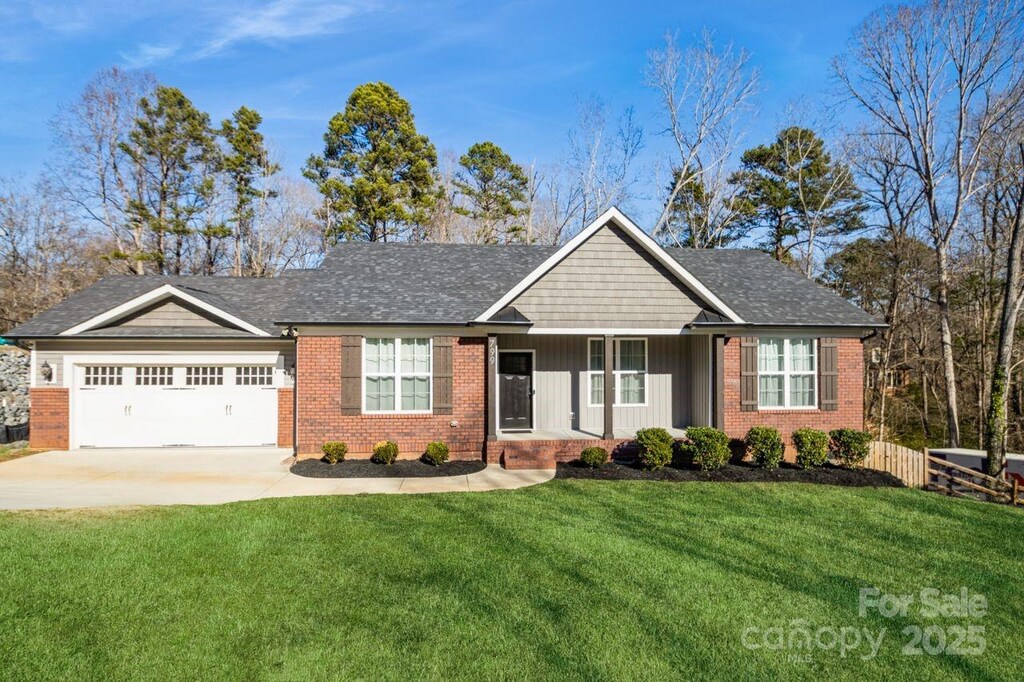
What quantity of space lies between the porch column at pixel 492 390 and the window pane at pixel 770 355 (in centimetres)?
640

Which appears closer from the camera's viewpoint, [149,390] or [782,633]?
[782,633]

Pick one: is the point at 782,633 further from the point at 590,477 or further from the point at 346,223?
the point at 346,223

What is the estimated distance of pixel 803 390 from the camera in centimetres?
1316

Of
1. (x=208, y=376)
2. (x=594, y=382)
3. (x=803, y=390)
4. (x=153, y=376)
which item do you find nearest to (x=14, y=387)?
(x=153, y=376)

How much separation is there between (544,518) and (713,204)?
2442 centimetres

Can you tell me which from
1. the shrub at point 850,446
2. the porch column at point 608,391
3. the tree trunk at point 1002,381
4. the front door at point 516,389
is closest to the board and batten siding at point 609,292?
the porch column at point 608,391

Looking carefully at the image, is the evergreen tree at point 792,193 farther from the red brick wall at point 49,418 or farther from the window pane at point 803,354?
the red brick wall at point 49,418

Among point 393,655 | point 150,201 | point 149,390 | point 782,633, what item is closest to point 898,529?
point 782,633

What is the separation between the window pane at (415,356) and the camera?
39.9ft

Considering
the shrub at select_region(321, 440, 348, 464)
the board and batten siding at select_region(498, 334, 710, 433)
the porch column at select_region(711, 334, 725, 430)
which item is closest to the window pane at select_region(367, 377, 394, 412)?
the shrub at select_region(321, 440, 348, 464)

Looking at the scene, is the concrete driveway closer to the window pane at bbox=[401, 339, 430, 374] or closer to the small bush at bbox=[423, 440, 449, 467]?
the small bush at bbox=[423, 440, 449, 467]

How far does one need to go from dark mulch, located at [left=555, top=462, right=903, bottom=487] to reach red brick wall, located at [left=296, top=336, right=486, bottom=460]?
232 centimetres

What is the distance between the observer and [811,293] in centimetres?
1444

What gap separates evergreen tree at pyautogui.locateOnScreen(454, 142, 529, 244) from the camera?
30.3 metres
